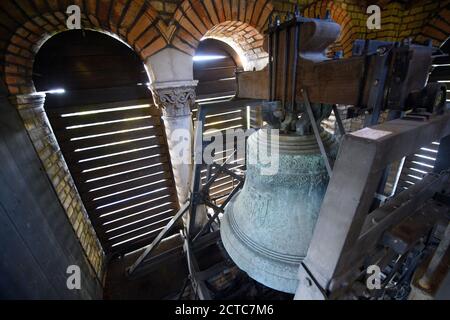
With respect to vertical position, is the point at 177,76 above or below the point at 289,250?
above

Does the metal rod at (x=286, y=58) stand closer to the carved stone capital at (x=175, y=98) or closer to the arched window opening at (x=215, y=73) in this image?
the carved stone capital at (x=175, y=98)

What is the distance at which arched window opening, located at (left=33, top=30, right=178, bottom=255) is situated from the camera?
6.93 ft

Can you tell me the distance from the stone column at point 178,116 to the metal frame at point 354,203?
1.42 meters

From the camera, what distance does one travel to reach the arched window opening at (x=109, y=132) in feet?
6.93

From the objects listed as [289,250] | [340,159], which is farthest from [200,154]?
[340,159]

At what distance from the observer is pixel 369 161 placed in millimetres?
450

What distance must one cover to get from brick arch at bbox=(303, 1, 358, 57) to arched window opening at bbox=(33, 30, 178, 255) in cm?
211

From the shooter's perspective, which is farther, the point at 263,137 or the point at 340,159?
the point at 263,137

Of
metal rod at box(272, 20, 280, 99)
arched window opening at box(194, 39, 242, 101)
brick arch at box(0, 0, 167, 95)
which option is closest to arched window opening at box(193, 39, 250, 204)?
arched window opening at box(194, 39, 242, 101)

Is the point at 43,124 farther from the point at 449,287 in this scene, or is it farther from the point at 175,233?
the point at 449,287

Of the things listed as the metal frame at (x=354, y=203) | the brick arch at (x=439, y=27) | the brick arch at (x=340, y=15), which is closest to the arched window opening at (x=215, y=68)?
the brick arch at (x=340, y=15)

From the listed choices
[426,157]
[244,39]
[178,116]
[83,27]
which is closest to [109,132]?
[178,116]

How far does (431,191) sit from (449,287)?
0.38 meters

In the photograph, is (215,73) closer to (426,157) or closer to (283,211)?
(283,211)
